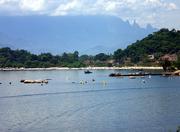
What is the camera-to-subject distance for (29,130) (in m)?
49.3

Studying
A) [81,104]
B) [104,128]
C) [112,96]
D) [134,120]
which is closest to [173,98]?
[112,96]

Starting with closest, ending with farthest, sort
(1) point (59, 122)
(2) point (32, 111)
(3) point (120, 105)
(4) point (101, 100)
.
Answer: (1) point (59, 122), (2) point (32, 111), (3) point (120, 105), (4) point (101, 100)

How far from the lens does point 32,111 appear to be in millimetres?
62781

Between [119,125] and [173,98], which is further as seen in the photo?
[173,98]

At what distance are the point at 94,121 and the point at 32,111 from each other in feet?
36.0

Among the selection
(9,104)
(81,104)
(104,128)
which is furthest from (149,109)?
(9,104)

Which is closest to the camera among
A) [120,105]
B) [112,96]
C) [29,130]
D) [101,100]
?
[29,130]

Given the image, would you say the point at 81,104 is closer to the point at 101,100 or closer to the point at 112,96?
the point at 101,100

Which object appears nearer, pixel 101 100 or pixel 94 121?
pixel 94 121

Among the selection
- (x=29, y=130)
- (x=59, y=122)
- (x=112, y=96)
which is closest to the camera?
(x=29, y=130)

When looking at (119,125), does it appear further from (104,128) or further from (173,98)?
(173,98)

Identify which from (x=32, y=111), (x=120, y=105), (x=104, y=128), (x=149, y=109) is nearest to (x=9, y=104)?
(x=32, y=111)

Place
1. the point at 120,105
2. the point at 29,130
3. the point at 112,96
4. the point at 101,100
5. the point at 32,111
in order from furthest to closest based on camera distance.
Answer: the point at 112,96
the point at 101,100
the point at 120,105
the point at 32,111
the point at 29,130

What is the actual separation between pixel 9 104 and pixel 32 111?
30.8ft
